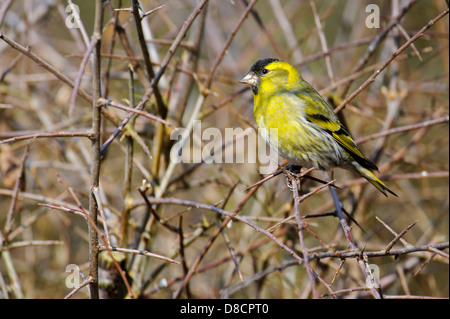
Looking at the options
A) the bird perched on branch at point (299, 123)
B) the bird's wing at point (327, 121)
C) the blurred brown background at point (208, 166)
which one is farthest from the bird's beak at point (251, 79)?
the bird's wing at point (327, 121)

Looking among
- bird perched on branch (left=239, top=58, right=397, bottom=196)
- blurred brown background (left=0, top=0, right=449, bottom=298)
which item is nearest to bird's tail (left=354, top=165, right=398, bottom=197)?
bird perched on branch (left=239, top=58, right=397, bottom=196)

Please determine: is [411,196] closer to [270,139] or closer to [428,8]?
[270,139]

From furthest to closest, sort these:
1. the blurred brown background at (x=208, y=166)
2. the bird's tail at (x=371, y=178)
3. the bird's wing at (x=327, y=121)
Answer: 1. the bird's wing at (x=327, y=121)
2. the bird's tail at (x=371, y=178)
3. the blurred brown background at (x=208, y=166)

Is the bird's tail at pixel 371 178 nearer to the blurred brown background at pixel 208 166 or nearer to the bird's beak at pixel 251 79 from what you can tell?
the blurred brown background at pixel 208 166

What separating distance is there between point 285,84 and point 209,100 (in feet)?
7.50

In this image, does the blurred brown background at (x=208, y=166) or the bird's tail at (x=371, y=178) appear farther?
the bird's tail at (x=371, y=178)

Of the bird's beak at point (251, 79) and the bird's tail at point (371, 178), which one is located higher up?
the bird's beak at point (251, 79)

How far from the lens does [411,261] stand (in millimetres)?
4102

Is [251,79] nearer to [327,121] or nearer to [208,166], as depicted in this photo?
[327,121]

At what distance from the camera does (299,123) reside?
12.5 feet

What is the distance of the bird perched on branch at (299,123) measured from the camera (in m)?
3.73

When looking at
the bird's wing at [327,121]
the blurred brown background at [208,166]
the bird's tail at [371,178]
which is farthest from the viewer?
the bird's wing at [327,121]

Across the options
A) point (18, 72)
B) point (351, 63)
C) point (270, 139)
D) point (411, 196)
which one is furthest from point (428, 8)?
point (18, 72)

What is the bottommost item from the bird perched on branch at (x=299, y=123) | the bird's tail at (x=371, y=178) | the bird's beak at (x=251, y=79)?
the bird's tail at (x=371, y=178)
